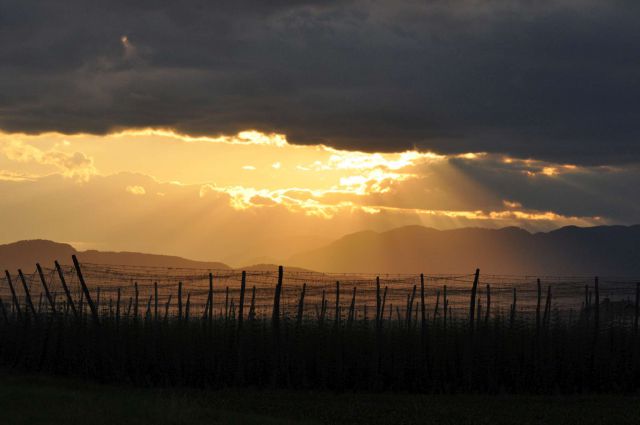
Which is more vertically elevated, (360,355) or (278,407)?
(360,355)

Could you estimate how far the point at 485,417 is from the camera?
2123cm

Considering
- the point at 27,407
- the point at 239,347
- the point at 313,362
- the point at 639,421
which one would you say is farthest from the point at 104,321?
the point at 639,421

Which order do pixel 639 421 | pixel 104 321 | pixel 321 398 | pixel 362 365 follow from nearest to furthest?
pixel 639 421
pixel 321 398
pixel 362 365
pixel 104 321

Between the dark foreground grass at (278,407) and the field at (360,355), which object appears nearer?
the dark foreground grass at (278,407)

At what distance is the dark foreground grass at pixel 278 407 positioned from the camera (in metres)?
18.4

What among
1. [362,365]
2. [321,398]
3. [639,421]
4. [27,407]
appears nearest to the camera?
[27,407]

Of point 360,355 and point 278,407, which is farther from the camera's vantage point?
point 360,355

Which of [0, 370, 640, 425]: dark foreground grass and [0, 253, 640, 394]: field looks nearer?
[0, 370, 640, 425]: dark foreground grass

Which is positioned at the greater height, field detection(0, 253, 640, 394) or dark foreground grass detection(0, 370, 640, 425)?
field detection(0, 253, 640, 394)

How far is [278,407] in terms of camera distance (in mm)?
22344

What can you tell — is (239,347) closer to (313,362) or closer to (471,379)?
(313,362)

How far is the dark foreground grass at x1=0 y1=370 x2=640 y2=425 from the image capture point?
726 inches

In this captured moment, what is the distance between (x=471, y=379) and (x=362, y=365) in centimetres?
306

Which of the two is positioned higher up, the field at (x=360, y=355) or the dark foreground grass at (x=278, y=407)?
the field at (x=360, y=355)
